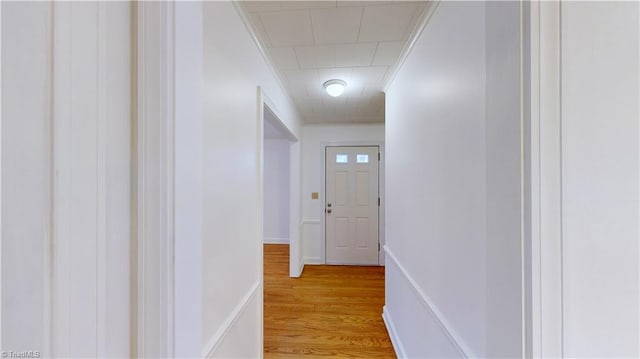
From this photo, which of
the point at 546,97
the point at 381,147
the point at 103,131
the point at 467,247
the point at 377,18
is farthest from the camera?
the point at 381,147

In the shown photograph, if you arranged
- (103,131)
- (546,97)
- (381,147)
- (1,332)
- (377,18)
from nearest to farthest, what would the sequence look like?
(1,332), (103,131), (546,97), (377,18), (381,147)

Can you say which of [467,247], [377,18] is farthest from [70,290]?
[377,18]

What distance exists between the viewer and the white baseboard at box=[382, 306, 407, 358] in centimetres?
193

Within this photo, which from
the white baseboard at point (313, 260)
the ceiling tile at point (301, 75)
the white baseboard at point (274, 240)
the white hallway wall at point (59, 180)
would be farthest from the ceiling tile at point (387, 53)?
the white baseboard at point (274, 240)

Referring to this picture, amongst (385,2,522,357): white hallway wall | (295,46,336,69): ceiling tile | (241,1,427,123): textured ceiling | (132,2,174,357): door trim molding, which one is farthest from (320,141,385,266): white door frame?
(132,2,174,357): door trim molding

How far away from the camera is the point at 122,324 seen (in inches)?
19.1

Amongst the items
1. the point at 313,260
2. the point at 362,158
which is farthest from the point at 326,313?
the point at 362,158

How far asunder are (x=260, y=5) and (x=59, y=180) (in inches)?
51.8

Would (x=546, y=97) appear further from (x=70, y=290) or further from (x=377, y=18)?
(x=377, y=18)

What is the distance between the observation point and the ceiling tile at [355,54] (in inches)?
70.2

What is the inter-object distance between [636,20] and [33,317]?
1.26 meters

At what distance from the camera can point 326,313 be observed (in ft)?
8.66

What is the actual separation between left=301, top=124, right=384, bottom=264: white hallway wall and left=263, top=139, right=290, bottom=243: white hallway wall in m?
1.44

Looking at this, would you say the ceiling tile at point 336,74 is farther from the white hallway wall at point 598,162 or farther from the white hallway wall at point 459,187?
the white hallway wall at point 598,162
